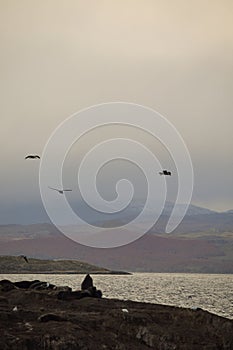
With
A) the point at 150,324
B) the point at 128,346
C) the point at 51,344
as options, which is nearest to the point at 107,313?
the point at 150,324

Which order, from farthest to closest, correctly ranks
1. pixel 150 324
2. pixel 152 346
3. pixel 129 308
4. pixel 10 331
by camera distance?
pixel 129 308, pixel 150 324, pixel 152 346, pixel 10 331

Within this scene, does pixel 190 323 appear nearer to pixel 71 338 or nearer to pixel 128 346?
pixel 128 346

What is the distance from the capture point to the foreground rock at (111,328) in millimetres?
32219

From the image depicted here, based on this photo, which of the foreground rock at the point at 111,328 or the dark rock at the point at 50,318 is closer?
the foreground rock at the point at 111,328

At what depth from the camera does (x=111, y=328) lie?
36.2m

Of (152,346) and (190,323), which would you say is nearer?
(152,346)

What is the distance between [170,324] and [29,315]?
30.4 ft

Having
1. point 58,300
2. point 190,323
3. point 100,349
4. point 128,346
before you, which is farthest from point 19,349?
point 58,300

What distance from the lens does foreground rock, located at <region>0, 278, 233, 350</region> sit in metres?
32.2

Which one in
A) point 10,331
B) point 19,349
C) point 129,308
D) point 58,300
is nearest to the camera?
point 19,349

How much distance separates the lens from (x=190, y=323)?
3912 centimetres

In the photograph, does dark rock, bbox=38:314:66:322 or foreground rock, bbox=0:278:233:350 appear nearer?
foreground rock, bbox=0:278:233:350

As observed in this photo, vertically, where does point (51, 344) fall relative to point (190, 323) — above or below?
below

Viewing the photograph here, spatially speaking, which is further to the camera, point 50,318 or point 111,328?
point 50,318
